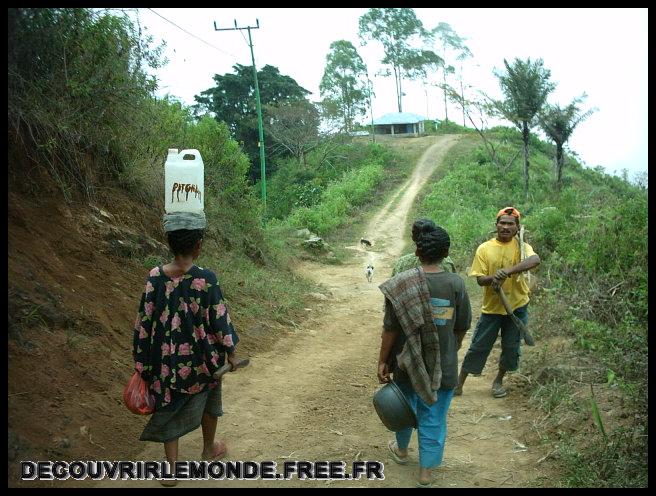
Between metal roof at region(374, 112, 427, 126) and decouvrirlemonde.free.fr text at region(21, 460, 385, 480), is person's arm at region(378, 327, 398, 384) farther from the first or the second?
metal roof at region(374, 112, 427, 126)

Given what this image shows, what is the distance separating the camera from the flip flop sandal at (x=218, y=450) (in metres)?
3.53

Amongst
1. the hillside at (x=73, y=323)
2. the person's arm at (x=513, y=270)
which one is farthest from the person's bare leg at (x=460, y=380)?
the hillside at (x=73, y=323)

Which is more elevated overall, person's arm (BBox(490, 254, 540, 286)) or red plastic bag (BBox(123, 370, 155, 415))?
person's arm (BBox(490, 254, 540, 286))

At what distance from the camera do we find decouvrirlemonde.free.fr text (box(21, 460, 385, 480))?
3.15 meters

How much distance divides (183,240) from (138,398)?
0.94m

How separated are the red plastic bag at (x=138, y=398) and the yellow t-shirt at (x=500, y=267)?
2.69 meters

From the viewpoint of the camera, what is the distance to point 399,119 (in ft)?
157

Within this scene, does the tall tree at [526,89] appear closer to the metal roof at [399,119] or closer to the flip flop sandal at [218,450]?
the flip flop sandal at [218,450]

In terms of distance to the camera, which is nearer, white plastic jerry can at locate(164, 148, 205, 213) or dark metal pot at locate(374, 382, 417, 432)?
dark metal pot at locate(374, 382, 417, 432)

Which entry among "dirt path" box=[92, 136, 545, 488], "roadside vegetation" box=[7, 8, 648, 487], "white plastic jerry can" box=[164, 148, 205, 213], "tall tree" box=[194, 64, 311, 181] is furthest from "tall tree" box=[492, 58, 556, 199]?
"white plastic jerry can" box=[164, 148, 205, 213]

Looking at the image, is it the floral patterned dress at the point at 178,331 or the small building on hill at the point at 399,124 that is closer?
the floral patterned dress at the point at 178,331

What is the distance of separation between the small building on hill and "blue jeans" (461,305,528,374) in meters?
44.4

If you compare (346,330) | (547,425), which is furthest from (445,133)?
(547,425)
